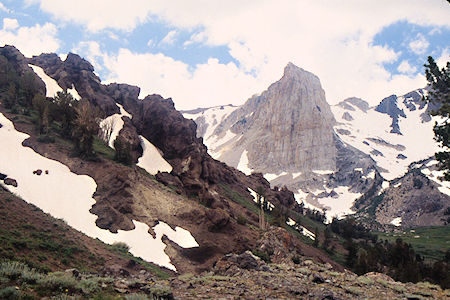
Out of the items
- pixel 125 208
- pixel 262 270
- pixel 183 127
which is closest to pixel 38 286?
pixel 262 270

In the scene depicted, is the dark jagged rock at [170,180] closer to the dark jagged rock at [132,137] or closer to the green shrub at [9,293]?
the dark jagged rock at [132,137]

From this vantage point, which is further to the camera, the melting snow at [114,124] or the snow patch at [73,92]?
the snow patch at [73,92]

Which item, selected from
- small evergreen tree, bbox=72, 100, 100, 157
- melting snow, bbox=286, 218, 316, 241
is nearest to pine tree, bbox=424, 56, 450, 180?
small evergreen tree, bbox=72, 100, 100, 157

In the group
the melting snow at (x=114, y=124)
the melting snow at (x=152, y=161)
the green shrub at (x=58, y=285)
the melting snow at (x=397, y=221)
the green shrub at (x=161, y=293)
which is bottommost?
the green shrub at (x=58, y=285)

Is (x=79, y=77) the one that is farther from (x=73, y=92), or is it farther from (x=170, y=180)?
(x=170, y=180)

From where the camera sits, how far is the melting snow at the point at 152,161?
5775 cm

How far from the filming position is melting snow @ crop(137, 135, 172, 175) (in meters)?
57.8

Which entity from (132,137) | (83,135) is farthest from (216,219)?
(132,137)

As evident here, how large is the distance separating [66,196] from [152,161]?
26481 mm

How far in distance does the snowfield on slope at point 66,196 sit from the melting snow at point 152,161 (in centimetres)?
1851

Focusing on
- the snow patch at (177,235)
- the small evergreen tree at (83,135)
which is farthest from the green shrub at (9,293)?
the small evergreen tree at (83,135)

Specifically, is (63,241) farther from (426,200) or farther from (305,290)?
(426,200)

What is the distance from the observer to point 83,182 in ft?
125

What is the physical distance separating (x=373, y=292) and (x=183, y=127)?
57.5 meters
